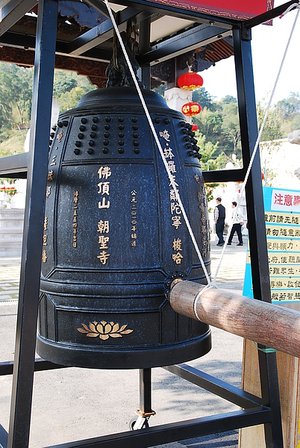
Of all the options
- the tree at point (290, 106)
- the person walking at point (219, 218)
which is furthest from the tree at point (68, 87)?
the tree at point (290, 106)

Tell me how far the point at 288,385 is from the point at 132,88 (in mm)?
1344

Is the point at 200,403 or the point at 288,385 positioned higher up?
the point at 288,385

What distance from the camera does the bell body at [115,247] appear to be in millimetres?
1766

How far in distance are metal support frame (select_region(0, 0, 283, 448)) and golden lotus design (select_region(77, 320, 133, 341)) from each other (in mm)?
233

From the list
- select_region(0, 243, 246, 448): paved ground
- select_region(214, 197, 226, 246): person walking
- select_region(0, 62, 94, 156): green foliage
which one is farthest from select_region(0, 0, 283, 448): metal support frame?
select_region(0, 62, 94, 156): green foliage

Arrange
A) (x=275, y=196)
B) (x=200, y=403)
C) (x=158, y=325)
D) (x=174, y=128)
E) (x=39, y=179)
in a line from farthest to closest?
(x=200, y=403) → (x=275, y=196) → (x=174, y=128) → (x=158, y=325) → (x=39, y=179)

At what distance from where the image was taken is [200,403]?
3.80 metres

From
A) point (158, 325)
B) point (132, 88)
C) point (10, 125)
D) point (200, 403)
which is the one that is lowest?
point (200, 403)

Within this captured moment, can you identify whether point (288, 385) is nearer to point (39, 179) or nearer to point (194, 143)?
point (194, 143)

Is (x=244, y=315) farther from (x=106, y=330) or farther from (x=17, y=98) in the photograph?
(x=17, y=98)

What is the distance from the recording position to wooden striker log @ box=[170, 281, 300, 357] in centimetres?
133

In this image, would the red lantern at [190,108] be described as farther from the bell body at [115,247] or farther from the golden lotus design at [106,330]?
the golden lotus design at [106,330]

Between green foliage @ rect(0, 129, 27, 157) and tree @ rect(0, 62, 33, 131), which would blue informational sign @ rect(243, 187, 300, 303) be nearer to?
green foliage @ rect(0, 129, 27, 157)

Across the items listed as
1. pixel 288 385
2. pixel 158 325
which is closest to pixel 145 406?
pixel 288 385
